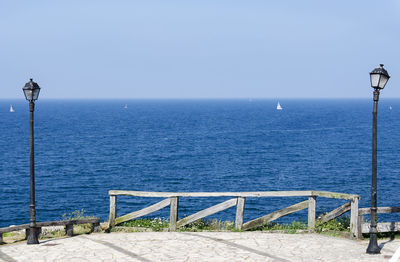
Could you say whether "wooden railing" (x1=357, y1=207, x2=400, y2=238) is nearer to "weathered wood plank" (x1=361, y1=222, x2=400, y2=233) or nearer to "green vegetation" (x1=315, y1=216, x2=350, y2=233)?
"weathered wood plank" (x1=361, y1=222, x2=400, y2=233)

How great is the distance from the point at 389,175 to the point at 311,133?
5187 cm

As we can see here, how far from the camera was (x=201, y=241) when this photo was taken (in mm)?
14219

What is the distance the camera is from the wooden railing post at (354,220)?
14457 mm

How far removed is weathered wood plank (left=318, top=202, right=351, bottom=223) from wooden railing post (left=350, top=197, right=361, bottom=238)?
220mm

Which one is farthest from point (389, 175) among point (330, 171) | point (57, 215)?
point (57, 215)

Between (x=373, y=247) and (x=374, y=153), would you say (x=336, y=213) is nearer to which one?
(x=373, y=247)

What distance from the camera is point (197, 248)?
13.4 metres

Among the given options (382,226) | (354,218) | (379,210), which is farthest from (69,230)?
(382,226)

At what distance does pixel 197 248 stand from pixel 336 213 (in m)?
4.18

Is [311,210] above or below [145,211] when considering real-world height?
above

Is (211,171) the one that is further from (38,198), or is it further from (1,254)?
(1,254)

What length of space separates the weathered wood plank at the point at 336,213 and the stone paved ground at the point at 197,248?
600 millimetres
